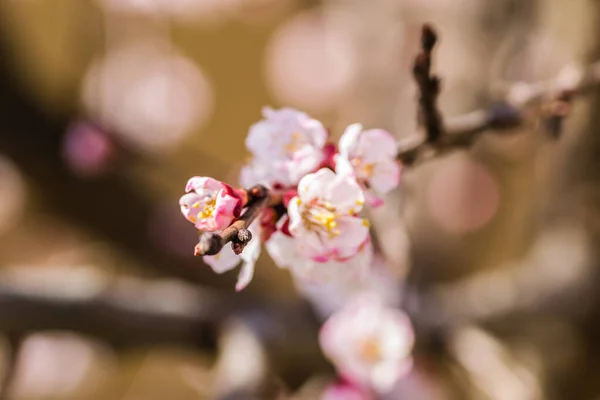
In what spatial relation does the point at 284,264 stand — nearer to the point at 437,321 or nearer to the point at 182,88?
the point at 437,321

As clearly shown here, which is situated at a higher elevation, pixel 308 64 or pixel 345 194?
pixel 345 194

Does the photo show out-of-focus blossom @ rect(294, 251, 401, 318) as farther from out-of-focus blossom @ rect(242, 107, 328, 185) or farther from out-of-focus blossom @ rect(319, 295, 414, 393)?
out-of-focus blossom @ rect(242, 107, 328, 185)

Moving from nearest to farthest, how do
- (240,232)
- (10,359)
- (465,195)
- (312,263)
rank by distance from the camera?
(240,232) → (312,263) → (10,359) → (465,195)

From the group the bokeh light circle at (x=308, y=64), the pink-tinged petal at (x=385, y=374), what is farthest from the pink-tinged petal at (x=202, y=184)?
the bokeh light circle at (x=308, y=64)

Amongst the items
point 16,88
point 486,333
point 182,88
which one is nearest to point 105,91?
point 182,88

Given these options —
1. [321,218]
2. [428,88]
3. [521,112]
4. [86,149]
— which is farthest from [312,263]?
[86,149]

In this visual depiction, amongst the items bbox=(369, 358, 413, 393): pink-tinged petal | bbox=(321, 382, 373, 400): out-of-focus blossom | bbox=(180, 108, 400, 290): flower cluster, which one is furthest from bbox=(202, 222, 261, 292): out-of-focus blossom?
bbox=(321, 382, 373, 400): out-of-focus blossom

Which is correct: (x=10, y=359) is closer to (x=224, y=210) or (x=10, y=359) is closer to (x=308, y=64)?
(x=224, y=210)
